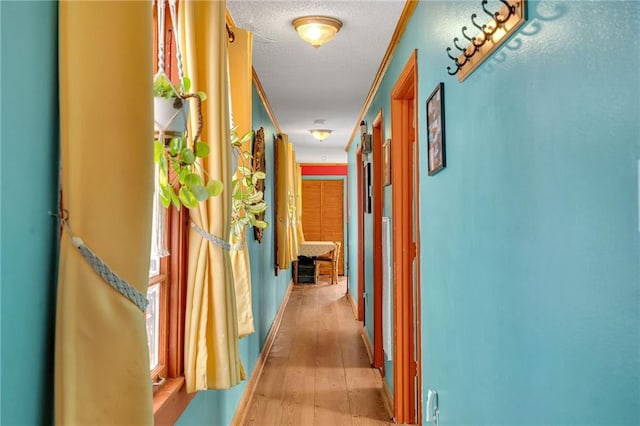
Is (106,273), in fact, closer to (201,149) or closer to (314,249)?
(201,149)

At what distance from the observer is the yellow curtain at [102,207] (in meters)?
0.83

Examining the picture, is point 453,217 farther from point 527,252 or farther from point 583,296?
point 583,296

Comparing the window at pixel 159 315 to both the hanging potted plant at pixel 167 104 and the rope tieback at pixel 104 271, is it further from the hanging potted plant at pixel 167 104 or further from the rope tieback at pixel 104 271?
the rope tieback at pixel 104 271

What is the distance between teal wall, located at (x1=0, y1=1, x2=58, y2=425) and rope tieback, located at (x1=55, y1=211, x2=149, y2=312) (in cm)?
6

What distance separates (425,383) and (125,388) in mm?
1700

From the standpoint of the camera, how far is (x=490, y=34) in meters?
1.29

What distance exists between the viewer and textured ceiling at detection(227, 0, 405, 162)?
2.50 meters

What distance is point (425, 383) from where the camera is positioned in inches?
90.7

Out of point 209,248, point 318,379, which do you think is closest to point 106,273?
point 209,248

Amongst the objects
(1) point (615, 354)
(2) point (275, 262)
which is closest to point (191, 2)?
(1) point (615, 354)

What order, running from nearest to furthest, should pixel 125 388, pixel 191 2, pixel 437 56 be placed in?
pixel 125 388 → pixel 191 2 → pixel 437 56

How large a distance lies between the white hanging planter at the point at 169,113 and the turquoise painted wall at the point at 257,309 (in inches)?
38.5

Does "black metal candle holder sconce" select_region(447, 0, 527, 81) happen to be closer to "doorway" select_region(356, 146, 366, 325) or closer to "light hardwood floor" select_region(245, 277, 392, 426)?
"light hardwood floor" select_region(245, 277, 392, 426)

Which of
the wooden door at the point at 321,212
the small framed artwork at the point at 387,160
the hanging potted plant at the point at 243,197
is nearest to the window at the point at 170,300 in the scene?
the hanging potted plant at the point at 243,197
